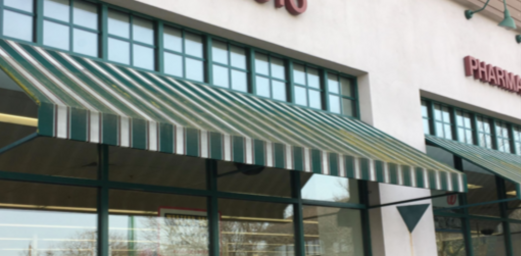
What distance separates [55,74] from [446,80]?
8.96 metres

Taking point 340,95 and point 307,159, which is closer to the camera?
point 307,159

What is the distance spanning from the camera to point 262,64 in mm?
9891

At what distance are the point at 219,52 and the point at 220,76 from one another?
1.33 ft

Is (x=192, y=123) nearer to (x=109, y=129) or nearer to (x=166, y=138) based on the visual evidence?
(x=166, y=138)

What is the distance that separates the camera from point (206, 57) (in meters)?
9.07

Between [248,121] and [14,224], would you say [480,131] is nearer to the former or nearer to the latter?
[248,121]

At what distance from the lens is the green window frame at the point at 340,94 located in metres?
10.8

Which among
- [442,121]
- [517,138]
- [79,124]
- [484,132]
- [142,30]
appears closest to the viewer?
[79,124]

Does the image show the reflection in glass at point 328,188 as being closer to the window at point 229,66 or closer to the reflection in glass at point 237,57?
the window at point 229,66

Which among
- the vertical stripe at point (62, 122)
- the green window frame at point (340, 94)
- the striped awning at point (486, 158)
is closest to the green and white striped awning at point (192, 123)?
the vertical stripe at point (62, 122)

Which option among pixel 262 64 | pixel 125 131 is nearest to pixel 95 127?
pixel 125 131

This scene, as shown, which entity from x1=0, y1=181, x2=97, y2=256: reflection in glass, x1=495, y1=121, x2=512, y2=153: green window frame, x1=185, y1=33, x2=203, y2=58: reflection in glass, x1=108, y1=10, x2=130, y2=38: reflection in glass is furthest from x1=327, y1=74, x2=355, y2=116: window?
x1=495, y1=121, x2=512, y2=153: green window frame

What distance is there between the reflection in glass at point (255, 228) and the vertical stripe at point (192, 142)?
232cm

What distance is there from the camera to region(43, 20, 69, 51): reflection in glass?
741cm
